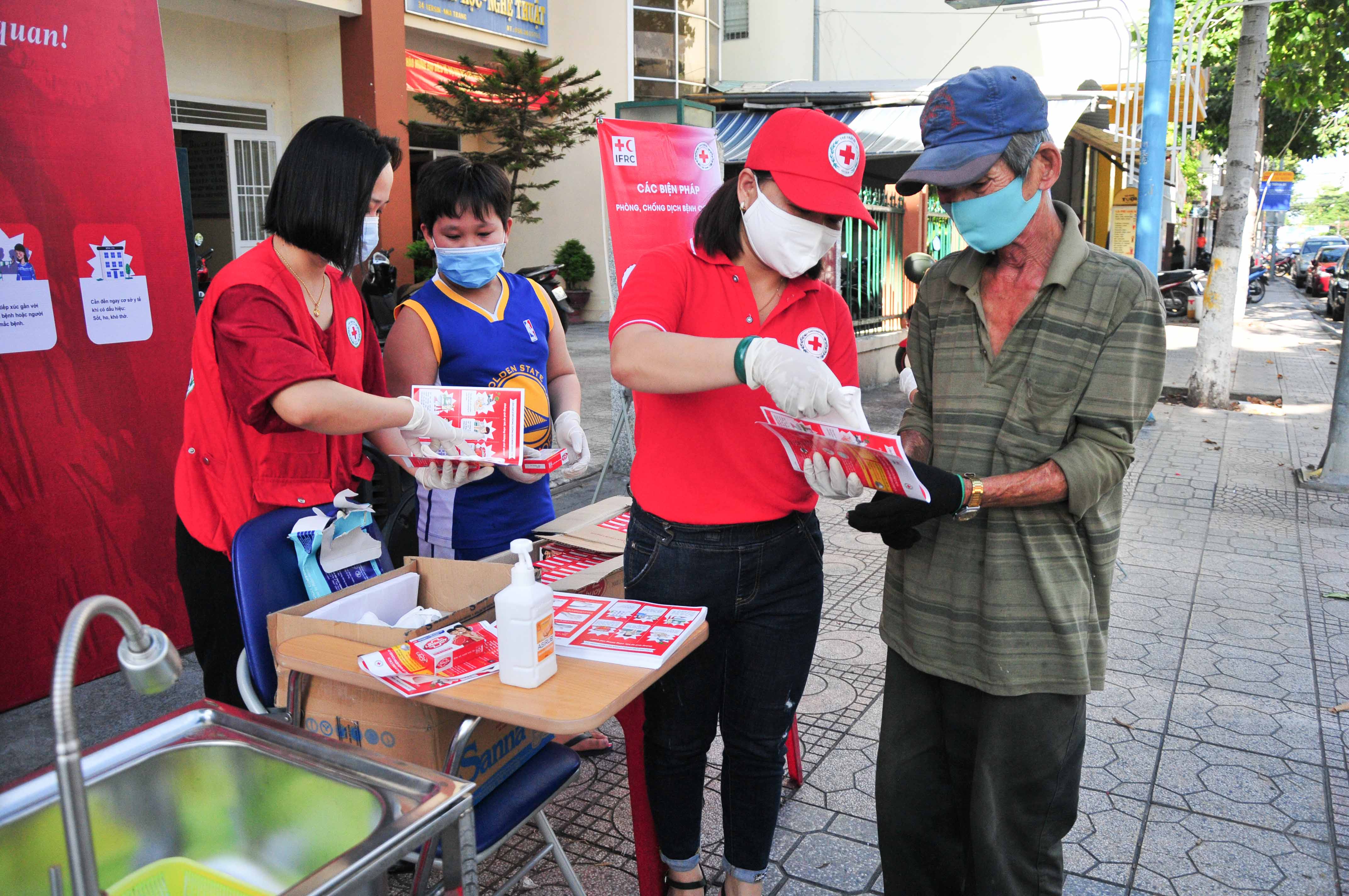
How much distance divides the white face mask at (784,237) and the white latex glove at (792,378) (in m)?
0.36

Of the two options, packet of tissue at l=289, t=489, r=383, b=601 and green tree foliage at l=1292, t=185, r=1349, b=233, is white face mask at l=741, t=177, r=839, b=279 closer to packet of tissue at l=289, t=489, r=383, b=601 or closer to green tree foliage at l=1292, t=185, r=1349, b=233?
packet of tissue at l=289, t=489, r=383, b=601

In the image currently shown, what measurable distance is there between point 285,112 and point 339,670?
12.8 meters

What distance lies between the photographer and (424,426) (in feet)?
7.84

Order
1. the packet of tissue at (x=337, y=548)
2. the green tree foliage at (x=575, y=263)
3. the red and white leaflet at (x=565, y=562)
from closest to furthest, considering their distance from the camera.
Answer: the packet of tissue at (x=337, y=548) < the red and white leaflet at (x=565, y=562) < the green tree foliage at (x=575, y=263)

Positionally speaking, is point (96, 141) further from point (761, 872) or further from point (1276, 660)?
point (1276, 660)

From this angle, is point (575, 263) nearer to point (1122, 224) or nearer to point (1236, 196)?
point (1236, 196)

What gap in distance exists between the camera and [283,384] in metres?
2.05

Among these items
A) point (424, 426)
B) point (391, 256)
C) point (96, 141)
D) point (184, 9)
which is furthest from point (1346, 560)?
point (184, 9)

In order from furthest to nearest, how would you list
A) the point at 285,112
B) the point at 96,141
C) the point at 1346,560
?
the point at 285,112
the point at 1346,560
the point at 96,141

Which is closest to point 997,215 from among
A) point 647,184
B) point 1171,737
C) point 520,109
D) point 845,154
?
point 845,154

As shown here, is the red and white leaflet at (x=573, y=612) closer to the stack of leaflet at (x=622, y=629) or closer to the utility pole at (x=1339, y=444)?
the stack of leaflet at (x=622, y=629)

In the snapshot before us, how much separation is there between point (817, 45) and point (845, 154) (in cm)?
1976

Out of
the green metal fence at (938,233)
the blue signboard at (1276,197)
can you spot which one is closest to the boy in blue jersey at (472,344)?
the green metal fence at (938,233)

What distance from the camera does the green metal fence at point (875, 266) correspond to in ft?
35.0
